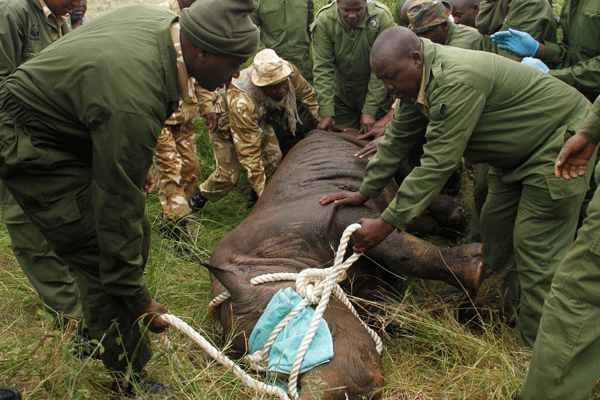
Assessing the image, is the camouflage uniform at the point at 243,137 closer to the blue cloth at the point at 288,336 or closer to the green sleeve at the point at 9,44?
the green sleeve at the point at 9,44

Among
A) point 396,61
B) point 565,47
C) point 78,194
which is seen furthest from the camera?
point 565,47

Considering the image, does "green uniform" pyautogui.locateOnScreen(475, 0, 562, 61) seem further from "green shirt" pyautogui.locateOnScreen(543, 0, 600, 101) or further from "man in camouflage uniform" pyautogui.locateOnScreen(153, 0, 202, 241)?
"man in camouflage uniform" pyautogui.locateOnScreen(153, 0, 202, 241)

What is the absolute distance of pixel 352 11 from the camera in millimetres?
4922

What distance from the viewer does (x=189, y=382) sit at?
2.42 meters

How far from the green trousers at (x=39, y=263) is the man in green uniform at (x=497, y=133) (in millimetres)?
1885

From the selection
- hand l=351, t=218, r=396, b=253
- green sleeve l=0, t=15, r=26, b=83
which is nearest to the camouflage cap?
hand l=351, t=218, r=396, b=253

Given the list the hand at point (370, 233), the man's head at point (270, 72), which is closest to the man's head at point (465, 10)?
the man's head at point (270, 72)

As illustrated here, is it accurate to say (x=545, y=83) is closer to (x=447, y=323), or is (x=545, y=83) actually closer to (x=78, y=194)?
(x=447, y=323)

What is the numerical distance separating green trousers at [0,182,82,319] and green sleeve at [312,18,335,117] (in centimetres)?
288

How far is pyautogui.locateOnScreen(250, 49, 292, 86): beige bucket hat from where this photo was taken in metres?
4.41

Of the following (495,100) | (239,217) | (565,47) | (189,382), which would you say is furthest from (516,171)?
(239,217)

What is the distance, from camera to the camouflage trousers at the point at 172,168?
4.56 metres

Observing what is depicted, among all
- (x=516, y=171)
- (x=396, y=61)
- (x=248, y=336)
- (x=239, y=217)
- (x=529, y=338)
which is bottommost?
(x=239, y=217)

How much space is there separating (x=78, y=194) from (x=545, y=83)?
8.64 ft
